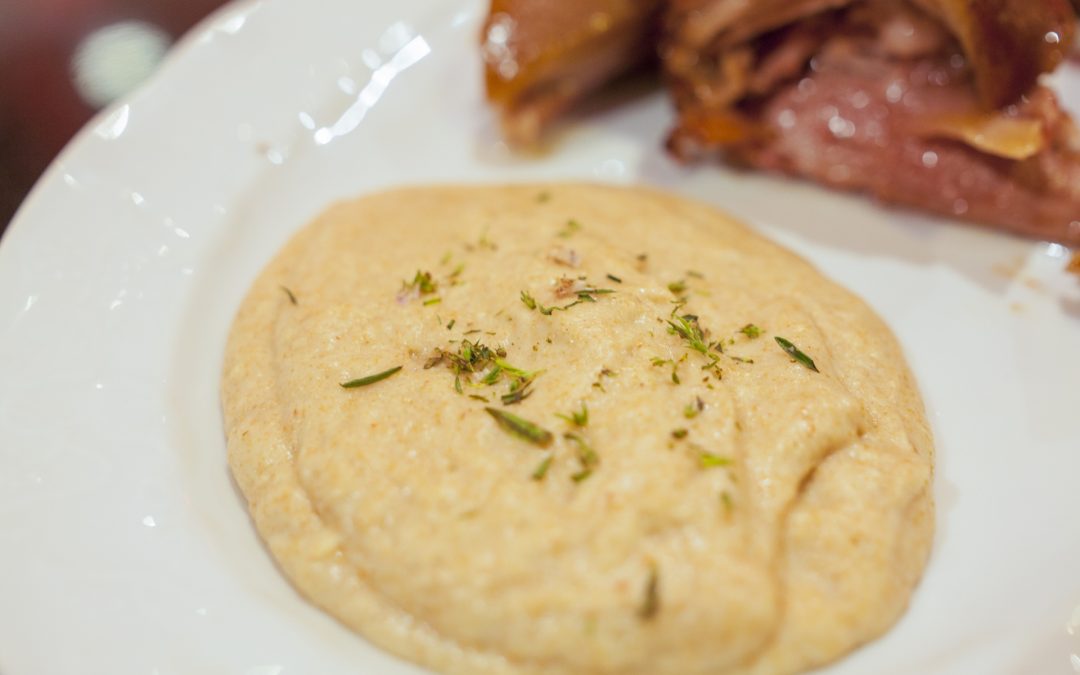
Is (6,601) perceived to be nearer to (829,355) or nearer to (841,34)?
(829,355)

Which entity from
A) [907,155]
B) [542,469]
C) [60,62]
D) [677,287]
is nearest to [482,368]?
[542,469]

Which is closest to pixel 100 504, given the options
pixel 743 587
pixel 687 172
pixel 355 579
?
pixel 355 579

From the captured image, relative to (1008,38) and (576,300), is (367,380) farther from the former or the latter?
(1008,38)

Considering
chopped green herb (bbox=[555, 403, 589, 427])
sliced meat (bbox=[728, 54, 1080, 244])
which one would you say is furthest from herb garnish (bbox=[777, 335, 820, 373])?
sliced meat (bbox=[728, 54, 1080, 244])

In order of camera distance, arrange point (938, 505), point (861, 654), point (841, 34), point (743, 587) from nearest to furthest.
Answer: point (743, 587) → point (861, 654) → point (938, 505) → point (841, 34)

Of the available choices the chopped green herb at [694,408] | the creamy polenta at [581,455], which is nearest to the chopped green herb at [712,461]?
the creamy polenta at [581,455]

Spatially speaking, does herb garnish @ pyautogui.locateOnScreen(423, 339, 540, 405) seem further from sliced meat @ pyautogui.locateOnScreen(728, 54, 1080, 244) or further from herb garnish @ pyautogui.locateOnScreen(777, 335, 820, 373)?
sliced meat @ pyautogui.locateOnScreen(728, 54, 1080, 244)

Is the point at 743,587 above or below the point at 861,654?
above
